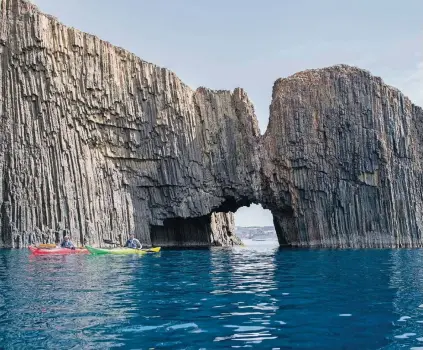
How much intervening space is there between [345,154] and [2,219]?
37.7 metres

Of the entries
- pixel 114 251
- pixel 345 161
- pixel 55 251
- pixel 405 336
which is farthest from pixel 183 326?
pixel 345 161

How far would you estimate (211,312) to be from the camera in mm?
12742

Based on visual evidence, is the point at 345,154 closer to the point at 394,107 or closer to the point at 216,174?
the point at 394,107

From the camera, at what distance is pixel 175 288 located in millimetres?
17906

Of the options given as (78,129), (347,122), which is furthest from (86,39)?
(347,122)

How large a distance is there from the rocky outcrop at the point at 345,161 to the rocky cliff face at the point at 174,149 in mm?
127

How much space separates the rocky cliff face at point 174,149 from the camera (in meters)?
50.1

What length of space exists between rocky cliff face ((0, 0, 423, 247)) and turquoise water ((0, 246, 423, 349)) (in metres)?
30.5

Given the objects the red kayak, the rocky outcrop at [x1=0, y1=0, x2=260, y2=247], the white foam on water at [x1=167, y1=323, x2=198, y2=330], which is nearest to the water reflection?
the white foam on water at [x1=167, y1=323, x2=198, y2=330]

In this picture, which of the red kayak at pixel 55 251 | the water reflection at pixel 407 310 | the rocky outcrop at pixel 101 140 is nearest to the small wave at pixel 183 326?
the water reflection at pixel 407 310

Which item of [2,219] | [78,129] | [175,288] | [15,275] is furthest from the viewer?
[78,129]

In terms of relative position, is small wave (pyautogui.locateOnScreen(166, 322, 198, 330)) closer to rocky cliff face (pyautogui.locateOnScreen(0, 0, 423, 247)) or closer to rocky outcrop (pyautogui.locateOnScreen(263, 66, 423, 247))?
rocky cliff face (pyautogui.locateOnScreen(0, 0, 423, 247))

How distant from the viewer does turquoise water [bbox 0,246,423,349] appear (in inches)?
384

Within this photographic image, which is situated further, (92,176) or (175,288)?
(92,176)
